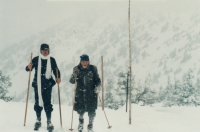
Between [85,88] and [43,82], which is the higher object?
[43,82]

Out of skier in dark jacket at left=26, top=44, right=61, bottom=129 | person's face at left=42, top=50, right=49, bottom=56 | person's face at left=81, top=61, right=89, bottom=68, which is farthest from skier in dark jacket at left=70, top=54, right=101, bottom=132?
person's face at left=42, top=50, right=49, bottom=56

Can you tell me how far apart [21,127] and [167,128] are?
12.8ft

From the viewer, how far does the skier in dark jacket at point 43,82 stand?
237 inches

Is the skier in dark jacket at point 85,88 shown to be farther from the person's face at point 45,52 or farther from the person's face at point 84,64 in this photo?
the person's face at point 45,52

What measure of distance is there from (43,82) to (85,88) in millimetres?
933

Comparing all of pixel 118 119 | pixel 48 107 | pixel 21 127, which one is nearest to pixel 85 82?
pixel 48 107

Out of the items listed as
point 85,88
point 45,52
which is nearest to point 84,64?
point 85,88

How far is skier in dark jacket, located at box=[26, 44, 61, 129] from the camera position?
6023 millimetres

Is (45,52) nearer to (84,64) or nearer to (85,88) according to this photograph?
(84,64)

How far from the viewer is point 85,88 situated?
630 centimetres

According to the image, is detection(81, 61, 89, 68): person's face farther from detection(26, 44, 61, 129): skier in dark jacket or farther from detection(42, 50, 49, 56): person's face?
detection(42, 50, 49, 56): person's face

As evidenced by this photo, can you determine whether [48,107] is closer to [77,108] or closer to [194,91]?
[77,108]

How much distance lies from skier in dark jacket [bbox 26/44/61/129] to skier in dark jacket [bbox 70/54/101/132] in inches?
19.4

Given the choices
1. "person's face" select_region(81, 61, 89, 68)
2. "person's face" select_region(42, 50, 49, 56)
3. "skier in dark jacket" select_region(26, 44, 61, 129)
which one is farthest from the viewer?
"person's face" select_region(81, 61, 89, 68)
